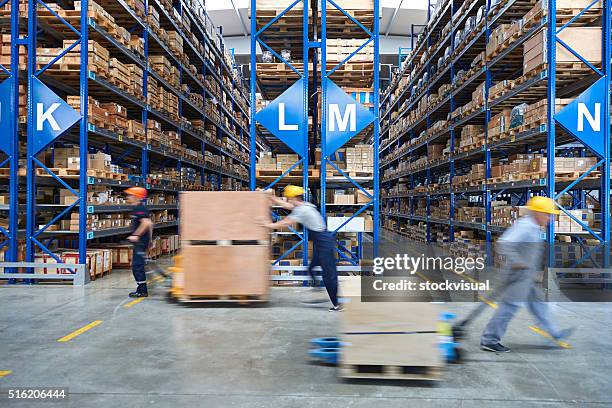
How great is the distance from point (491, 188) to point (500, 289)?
6279mm

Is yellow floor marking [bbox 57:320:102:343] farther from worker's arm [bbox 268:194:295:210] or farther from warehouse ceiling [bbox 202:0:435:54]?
warehouse ceiling [bbox 202:0:435:54]

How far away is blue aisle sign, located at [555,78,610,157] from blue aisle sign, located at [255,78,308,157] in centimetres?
437

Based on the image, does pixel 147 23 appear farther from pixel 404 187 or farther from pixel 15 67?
pixel 404 187

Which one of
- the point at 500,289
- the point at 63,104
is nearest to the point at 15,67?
the point at 63,104

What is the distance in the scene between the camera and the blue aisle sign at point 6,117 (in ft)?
27.7

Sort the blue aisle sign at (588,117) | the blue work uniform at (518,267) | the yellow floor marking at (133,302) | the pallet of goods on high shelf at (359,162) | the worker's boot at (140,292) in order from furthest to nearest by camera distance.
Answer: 1. the pallet of goods on high shelf at (359,162)
2. the blue aisle sign at (588,117)
3. the worker's boot at (140,292)
4. the yellow floor marking at (133,302)
5. the blue work uniform at (518,267)

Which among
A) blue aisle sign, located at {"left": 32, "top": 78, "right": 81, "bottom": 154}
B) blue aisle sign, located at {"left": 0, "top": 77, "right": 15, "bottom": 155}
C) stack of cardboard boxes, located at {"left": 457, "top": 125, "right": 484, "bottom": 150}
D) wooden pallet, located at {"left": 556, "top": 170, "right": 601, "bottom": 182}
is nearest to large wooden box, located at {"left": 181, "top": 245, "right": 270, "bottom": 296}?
blue aisle sign, located at {"left": 32, "top": 78, "right": 81, "bottom": 154}

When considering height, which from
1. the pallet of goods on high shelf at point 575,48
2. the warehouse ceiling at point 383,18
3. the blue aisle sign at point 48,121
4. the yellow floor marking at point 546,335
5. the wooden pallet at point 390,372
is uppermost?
the warehouse ceiling at point 383,18

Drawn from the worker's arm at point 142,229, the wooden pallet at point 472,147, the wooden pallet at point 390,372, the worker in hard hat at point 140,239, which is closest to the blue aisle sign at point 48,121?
the worker in hard hat at point 140,239

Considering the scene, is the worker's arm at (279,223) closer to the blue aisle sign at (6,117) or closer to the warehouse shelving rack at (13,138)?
the warehouse shelving rack at (13,138)

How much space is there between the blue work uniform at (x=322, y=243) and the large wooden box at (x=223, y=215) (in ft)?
2.15

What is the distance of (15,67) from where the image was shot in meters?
8.47

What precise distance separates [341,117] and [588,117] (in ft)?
13.7

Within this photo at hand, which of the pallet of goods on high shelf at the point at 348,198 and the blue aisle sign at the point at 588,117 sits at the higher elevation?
the blue aisle sign at the point at 588,117
